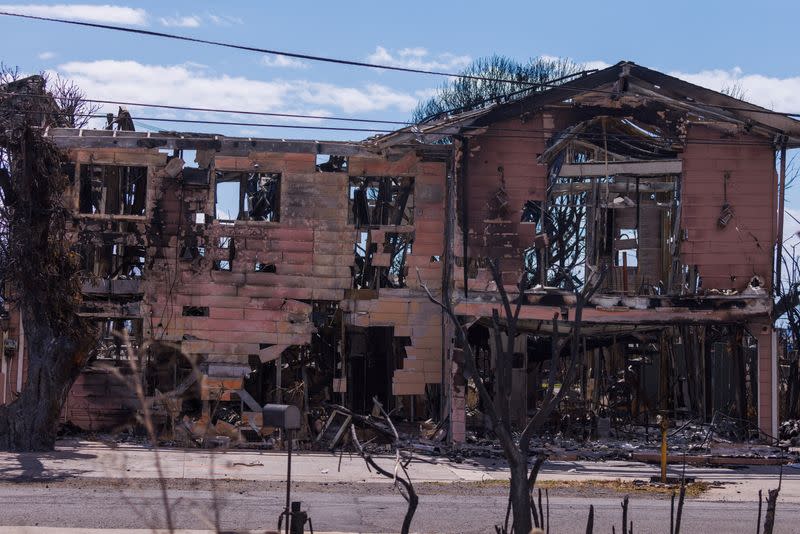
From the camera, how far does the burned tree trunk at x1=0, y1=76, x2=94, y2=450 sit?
59.0ft

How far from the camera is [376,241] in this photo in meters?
20.9

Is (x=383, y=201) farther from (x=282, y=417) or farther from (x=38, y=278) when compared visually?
(x=282, y=417)

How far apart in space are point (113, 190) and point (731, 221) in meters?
12.5

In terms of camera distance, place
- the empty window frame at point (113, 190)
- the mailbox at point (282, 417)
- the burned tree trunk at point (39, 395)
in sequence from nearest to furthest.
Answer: the mailbox at point (282, 417) → the burned tree trunk at point (39, 395) → the empty window frame at point (113, 190)

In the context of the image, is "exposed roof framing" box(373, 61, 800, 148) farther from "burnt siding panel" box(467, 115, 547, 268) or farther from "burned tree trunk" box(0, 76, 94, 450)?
"burned tree trunk" box(0, 76, 94, 450)

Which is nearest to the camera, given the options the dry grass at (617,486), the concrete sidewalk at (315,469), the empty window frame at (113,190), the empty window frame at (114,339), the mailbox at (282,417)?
the mailbox at (282,417)

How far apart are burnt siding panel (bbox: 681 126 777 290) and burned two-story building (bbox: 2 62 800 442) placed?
4 cm

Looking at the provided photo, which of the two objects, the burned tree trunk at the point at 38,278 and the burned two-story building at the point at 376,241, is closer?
the burned tree trunk at the point at 38,278

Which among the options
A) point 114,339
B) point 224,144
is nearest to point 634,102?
point 224,144

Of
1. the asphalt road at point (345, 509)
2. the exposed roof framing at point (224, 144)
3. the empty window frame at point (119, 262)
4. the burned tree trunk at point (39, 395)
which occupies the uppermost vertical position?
the exposed roof framing at point (224, 144)

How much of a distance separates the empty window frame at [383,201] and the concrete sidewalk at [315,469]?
4.89m

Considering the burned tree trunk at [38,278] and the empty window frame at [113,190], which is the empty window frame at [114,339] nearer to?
the burned tree trunk at [38,278]

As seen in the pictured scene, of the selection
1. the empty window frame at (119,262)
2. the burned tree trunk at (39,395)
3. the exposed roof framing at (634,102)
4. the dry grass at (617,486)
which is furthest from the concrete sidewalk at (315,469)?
the exposed roof framing at (634,102)

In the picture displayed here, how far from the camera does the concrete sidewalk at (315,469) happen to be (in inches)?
615
